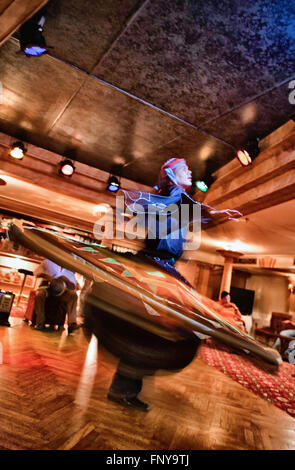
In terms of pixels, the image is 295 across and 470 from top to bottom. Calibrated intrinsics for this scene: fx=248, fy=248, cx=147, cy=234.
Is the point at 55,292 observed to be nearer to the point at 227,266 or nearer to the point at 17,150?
the point at 17,150

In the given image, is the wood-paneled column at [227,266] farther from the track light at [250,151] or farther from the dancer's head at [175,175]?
the dancer's head at [175,175]

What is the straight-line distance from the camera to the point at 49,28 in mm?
2930

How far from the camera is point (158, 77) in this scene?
3303 mm

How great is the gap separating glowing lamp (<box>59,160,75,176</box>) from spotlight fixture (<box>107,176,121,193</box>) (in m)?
0.94

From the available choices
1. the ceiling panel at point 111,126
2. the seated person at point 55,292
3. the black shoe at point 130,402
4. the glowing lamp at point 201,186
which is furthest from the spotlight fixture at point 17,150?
the black shoe at point 130,402

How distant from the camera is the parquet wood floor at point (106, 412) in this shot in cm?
129

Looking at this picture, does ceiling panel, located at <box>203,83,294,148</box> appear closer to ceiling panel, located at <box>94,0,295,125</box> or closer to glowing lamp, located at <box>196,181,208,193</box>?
ceiling panel, located at <box>94,0,295,125</box>

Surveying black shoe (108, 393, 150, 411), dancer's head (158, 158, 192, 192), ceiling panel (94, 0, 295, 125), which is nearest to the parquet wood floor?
black shoe (108, 393, 150, 411)

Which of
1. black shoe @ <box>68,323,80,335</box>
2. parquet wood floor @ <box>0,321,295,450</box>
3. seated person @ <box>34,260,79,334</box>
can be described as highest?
A: seated person @ <box>34,260,79,334</box>

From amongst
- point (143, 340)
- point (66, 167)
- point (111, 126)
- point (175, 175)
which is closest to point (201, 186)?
point (111, 126)

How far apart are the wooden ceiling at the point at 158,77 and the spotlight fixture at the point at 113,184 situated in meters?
0.94

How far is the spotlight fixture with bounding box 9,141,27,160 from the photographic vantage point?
210 inches
